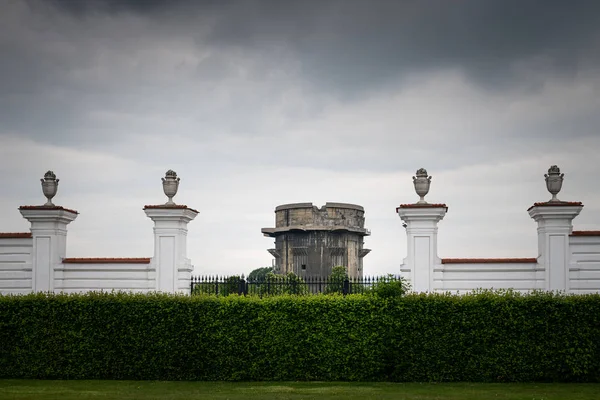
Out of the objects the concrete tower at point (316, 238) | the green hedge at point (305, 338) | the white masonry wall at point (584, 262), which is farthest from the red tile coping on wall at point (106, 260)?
the concrete tower at point (316, 238)

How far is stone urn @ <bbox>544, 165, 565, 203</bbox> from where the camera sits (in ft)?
63.4

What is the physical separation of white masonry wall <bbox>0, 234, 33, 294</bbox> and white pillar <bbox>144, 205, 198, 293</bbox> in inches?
150

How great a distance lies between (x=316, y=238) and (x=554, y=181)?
24.4 metres

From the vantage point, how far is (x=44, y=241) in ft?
66.6

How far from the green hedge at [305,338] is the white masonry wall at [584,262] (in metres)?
2.96

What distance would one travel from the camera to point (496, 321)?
16562mm

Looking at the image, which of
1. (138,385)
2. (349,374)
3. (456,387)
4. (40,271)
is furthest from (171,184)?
(456,387)

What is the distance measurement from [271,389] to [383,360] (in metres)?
2.97

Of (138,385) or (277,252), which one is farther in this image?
(277,252)

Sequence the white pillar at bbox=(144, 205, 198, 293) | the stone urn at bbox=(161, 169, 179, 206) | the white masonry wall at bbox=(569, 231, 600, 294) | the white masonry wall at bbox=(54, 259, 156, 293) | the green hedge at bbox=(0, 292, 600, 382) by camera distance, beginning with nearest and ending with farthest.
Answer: the green hedge at bbox=(0, 292, 600, 382)
the white masonry wall at bbox=(569, 231, 600, 294)
the white pillar at bbox=(144, 205, 198, 293)
the white masonry wall at bbox=(54, 259, 156, 293)
the stone urn at bbox=(161, 169, 179, 206)

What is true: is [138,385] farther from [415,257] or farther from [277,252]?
[277,252]

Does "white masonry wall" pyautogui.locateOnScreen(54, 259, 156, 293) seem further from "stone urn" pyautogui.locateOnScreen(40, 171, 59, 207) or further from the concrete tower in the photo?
Answer: the concrete tower

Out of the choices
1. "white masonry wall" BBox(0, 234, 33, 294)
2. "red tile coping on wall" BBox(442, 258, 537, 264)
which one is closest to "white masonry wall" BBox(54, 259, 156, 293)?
"white masonry wall" BBox(0, 234, 33, 294)

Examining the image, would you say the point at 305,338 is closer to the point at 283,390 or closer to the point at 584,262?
the point at 283,390
